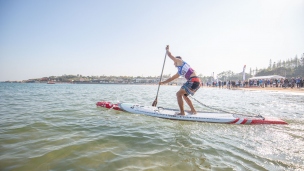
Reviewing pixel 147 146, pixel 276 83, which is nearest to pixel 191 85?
pixel 147 146

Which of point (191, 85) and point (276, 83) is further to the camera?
point (276, 83)

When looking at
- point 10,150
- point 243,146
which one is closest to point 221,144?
point 243,146

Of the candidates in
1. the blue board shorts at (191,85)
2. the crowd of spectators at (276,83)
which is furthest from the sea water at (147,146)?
the crowd of spectators at (276,83)

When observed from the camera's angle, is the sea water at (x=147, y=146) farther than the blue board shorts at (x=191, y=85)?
No

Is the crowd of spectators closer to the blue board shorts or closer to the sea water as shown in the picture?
the sea water

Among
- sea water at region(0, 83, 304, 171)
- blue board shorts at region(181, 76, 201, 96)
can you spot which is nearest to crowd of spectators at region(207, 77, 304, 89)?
sea water at region(0, 83, 304, 171)

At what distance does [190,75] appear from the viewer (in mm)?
7766

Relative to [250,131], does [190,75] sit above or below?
above

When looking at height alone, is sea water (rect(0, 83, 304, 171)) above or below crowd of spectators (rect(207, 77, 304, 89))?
below

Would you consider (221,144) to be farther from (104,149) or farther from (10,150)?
(10,150)

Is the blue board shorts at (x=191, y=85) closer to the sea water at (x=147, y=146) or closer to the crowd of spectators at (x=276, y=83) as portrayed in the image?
the sea water at (x=147, y=146)

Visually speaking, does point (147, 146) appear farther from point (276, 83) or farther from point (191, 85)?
point (276, 83)

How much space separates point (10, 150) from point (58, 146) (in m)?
1.07

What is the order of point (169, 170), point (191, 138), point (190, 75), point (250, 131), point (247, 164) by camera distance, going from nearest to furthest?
point (169, 170)
point (247, 164)
point (191, 138)
point (250, 131)
point (190, 75)
